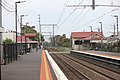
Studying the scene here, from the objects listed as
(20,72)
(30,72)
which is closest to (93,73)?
(30,72)

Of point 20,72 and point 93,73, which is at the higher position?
point 20,72

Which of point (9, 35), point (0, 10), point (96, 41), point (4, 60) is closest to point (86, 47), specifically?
point (96, 41)

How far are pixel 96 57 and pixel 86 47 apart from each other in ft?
178

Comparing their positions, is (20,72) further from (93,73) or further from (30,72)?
(93,73)

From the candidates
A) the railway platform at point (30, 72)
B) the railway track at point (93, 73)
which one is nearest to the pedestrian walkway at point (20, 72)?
the railway platform at point (30, 72)

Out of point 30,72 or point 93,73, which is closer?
point 30,72

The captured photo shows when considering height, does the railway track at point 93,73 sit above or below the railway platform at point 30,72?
below

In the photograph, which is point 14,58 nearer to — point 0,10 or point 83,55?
point 0,10

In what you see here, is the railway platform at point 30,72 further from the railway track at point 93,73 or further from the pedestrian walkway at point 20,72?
the railway track at point 93,73

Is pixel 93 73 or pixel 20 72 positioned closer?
pixel 20 72

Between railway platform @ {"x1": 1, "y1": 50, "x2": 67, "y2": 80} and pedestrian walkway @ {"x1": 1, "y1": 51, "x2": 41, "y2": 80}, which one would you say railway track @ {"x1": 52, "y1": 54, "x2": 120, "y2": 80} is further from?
pedestrian walkway @ {"x1": 1, "y1": 51, "x2": 41, "y2": 80}

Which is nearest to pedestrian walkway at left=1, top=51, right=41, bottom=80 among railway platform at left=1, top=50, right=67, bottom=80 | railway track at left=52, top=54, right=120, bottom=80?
railway platform at left=1, top=50, right=67, bottom=80

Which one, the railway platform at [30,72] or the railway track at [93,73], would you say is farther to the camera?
the railway track at [93,73]

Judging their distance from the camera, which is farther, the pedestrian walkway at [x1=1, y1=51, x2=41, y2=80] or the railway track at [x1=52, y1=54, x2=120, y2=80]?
the railway track at [x1=52, y1=54, x2=120, y2=80]
